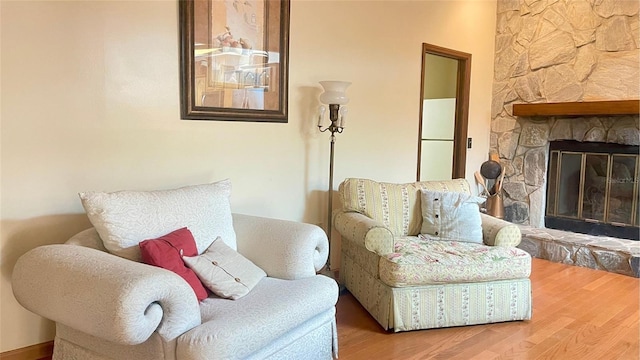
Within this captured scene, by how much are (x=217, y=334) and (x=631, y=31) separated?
4.34m

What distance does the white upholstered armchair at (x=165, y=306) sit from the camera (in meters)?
1.63

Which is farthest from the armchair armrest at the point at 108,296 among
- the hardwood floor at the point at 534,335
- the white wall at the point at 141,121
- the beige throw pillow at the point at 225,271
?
the hardwood floor at the point at 534,335

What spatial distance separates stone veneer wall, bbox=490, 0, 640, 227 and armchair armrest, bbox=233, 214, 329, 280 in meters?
3.27

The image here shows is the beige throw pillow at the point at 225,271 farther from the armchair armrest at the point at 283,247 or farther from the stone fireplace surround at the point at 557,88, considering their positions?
the stone fireplace surround at the point at 557,88

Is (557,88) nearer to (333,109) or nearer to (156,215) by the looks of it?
(333,109)

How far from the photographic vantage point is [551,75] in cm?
470

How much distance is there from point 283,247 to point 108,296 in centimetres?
92

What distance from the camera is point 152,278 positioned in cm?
165

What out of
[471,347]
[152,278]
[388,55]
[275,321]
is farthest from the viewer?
[388,55]

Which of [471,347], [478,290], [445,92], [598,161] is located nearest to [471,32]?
[445,92]

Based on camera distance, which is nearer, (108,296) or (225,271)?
(108,296)

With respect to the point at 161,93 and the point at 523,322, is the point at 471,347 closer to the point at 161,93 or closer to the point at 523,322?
the point at 523,322

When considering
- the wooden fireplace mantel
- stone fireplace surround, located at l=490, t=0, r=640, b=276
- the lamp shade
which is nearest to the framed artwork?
the lamp shade

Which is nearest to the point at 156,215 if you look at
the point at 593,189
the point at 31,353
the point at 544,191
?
the point at 31,353
